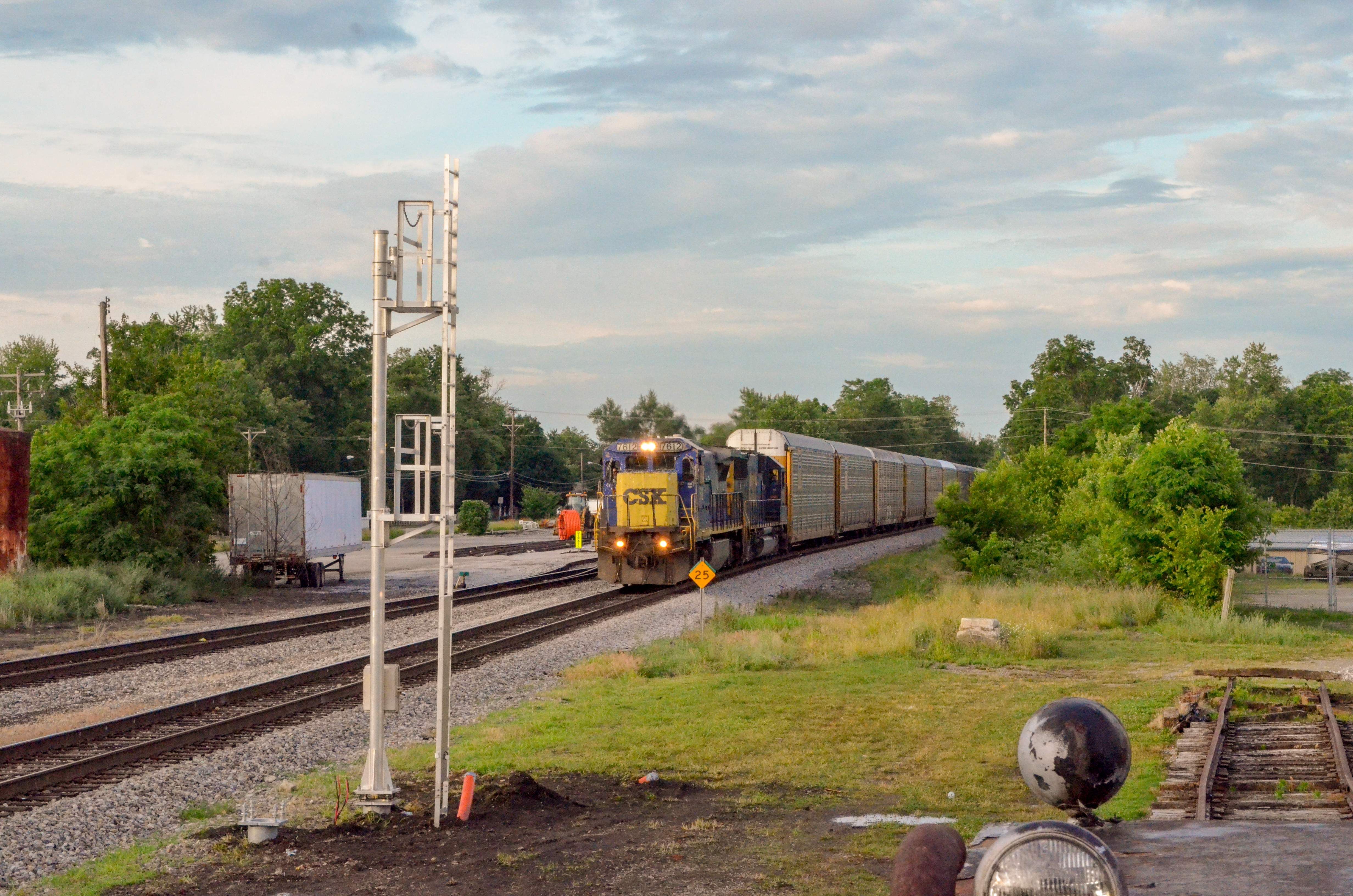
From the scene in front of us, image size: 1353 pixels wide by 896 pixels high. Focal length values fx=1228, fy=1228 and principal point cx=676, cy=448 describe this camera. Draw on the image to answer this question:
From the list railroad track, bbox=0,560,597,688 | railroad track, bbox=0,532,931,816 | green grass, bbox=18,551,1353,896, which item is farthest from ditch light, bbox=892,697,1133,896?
railroad track, bbox=0,560,597,688

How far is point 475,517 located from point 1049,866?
72224 mm

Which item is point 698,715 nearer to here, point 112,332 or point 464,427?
point 112,332

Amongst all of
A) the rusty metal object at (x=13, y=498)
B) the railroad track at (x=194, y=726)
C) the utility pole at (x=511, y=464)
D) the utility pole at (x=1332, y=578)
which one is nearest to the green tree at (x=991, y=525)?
the utility pole at (x=1332, y=578)

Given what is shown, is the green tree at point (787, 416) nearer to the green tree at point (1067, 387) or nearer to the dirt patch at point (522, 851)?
the green tree at point (1067, 387)

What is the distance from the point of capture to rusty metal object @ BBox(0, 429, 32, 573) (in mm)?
30312

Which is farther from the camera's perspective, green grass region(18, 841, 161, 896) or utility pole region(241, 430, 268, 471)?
utility pole region(241, 430, 268, 471)

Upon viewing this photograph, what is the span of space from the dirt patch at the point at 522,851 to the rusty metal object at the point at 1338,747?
13.4 ft

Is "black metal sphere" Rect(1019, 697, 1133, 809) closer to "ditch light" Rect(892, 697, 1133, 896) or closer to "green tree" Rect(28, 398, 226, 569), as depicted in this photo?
"ditch light" Rect(892, 697, 1133, 896)

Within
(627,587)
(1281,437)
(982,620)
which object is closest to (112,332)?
(627,587)

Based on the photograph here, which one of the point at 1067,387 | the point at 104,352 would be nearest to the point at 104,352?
the point at 104,352

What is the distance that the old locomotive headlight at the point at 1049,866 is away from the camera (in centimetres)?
319

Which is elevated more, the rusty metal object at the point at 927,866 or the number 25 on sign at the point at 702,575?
the rusty metal object at the point at 927,866

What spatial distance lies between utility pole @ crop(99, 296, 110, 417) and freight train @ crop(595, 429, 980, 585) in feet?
58.5

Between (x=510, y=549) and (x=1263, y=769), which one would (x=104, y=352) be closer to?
(x=510, y=549)
